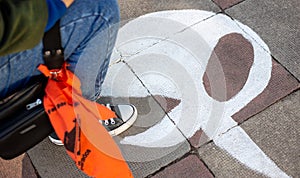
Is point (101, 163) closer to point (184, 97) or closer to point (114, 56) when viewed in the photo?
point (184, 97)

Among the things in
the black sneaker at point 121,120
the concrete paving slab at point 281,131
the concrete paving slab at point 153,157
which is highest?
the black sneaker at point 121,120

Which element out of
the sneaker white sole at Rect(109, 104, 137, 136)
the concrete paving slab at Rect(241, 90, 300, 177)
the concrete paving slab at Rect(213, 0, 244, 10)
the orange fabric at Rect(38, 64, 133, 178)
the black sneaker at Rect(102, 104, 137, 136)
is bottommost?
the concrete paving slab at Rect(241, 90, 300, 177)

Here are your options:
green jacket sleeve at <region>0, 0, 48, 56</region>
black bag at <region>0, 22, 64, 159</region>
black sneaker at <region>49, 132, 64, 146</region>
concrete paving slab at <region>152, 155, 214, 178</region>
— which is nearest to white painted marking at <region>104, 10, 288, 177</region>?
concrete paving slab at <region>152, 155, 214, 178</region>

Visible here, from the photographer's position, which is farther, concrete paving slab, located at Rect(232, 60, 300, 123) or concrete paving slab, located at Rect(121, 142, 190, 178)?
concrete paving slab, located at Rect(232, 60, 300, 123)

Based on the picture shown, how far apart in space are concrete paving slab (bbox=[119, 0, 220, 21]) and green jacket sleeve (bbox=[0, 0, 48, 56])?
1.42 meters

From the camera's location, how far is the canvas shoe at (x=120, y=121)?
2436 mm

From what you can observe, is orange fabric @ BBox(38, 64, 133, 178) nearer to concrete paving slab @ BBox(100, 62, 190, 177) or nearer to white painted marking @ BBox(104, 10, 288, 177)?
concrete paving slab @ BBox(100, 62, 190, 177)

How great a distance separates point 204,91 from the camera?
2570mm

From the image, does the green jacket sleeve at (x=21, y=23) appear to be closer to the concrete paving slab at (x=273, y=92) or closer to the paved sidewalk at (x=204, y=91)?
the paved sidewalk at (x=204, y=91)

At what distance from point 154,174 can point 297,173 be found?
670 millimetres

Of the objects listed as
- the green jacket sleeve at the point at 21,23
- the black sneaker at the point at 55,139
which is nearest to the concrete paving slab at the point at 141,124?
the black sneaker at the point at 55,139

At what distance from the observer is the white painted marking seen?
2.39 m

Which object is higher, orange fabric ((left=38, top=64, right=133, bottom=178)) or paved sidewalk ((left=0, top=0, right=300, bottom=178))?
orange fabric ((left=38, top=64, right=133, bottom=178))

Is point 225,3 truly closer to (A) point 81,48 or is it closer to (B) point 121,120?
(B) point 121,120
